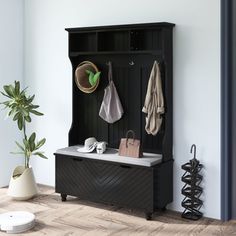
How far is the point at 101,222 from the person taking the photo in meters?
3.54

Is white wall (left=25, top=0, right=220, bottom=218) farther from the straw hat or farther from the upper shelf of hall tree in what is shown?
the straw hat

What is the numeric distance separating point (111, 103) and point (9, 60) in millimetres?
1484

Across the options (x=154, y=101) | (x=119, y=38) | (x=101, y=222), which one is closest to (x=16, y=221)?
(x=101, y=222)

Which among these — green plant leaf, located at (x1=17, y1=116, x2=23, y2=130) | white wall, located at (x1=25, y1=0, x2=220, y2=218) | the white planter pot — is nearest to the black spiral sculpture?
white wall, located at (x1=25, y1=0, x2=220, y2=218)

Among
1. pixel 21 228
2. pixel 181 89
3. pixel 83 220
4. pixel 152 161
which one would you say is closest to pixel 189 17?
pixel 181 89

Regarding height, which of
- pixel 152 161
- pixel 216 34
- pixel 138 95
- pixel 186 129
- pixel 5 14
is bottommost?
pixel 152 161

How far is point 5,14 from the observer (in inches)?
183

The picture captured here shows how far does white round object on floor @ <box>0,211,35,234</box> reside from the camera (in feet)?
10.7

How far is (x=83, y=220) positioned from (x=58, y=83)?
1685mm

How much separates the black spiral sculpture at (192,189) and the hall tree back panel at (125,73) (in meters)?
0.23

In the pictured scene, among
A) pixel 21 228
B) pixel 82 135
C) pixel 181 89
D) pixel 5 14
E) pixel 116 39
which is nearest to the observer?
pixel 21 228

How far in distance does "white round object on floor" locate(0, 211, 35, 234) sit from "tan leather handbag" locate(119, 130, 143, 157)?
3.24 ft

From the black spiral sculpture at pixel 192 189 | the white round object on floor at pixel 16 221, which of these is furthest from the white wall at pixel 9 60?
the black spiral sculpture at pixel 192 189

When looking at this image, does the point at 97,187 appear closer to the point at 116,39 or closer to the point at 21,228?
the point at 21,228
